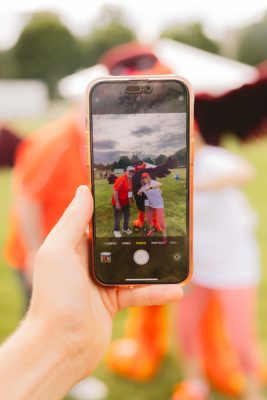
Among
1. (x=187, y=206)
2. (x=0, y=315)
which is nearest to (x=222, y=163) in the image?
(x=187, y=206)

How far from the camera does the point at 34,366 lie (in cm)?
101

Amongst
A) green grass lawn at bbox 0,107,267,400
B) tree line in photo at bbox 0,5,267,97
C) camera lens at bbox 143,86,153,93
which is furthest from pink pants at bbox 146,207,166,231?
tree line in photo at bbox 0,5,267,97

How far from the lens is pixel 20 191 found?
7.55 ft

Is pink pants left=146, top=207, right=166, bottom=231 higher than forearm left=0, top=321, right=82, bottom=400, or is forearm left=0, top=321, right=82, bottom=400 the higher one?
pink pants left=146, top=207, right=166, bottom=231

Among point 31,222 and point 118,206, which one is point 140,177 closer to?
point 118,206

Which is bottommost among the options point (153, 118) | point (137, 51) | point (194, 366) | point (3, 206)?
point (194, 366)

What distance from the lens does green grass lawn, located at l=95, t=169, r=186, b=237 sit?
48.1 inches

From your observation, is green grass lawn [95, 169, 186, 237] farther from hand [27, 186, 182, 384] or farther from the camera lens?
the camera lens

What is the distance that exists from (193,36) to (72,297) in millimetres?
35189

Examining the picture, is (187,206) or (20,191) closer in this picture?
(187,206)

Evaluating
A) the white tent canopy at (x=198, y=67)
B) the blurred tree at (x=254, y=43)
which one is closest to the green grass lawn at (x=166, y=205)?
the white tent canopy at (x=198, y=67)

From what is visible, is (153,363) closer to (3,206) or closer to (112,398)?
(112,398)

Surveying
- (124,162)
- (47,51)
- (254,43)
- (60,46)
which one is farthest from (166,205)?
(60,46)

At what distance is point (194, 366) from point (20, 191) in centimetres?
107
